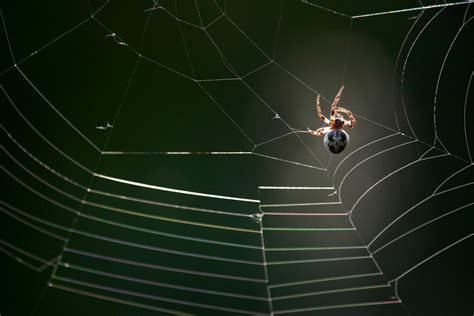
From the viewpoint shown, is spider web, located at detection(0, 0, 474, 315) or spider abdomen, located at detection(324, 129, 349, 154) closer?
spider abdomen, located at detection(324, 129, 349, 154)

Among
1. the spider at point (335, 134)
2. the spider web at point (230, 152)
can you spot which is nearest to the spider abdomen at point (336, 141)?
the spider at point (335, 134)

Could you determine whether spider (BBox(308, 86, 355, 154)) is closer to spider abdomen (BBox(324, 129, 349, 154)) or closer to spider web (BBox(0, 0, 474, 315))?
spider abdomen (BBox(324, 129, 349, 154))

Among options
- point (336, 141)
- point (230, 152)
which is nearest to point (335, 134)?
point (336, 141)

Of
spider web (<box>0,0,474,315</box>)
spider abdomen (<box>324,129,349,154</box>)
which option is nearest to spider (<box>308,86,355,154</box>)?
spider abdomen (<box>324,129,349,154</box>)

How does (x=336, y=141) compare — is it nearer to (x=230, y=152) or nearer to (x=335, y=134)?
(x=335, y=134)
